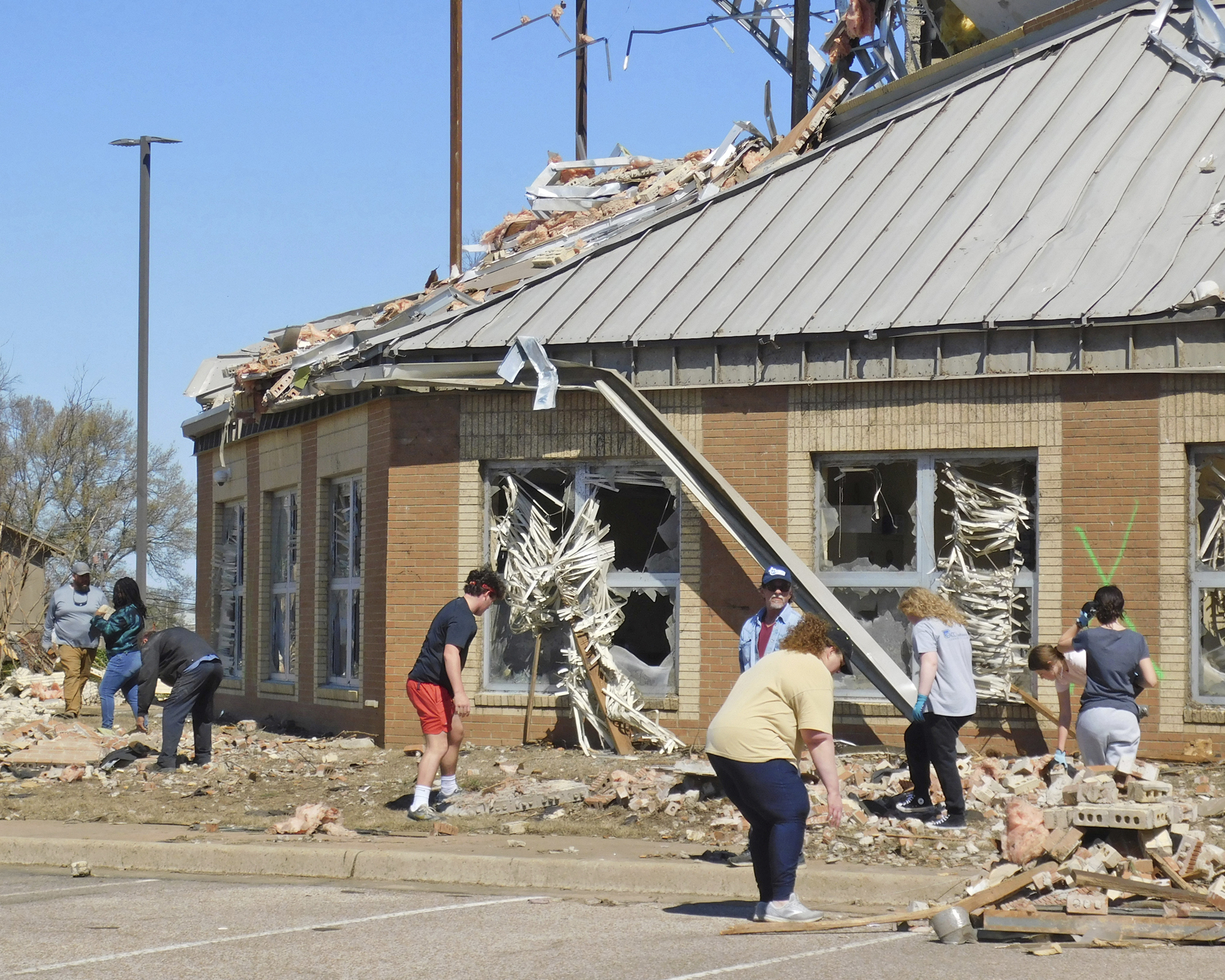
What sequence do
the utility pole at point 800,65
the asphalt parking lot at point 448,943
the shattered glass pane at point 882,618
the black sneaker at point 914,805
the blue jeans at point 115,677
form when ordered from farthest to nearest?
the utility pole at point 800,65 < the blue jeans at point 115,677 < the shattered glass pane at point 882,618 < the black sneaker at point 914,805 < the asphalt parking lot at point 448,943

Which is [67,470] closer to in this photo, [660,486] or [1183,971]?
[660,486]

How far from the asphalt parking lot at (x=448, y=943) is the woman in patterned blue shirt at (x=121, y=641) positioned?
6.95 meters

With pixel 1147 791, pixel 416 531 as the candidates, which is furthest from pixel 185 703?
pixel 1147 791

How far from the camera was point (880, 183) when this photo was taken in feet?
49.3

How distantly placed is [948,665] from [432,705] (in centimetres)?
339

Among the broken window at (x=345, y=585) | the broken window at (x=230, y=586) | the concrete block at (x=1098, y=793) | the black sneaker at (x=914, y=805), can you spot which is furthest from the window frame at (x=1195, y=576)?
the broken window at (x=230, y=586)

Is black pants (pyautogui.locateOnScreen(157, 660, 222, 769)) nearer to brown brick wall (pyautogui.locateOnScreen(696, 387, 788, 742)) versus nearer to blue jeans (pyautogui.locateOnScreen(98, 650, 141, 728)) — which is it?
blue jeans (pyautogui.locateOnScreen(98, 650, 141, 728))

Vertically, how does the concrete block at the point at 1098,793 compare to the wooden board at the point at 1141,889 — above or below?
above

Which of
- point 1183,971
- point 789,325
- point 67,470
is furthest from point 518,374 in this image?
point 67,470

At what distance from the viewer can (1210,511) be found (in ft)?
41.1

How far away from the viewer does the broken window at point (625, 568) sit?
13977 millimetres

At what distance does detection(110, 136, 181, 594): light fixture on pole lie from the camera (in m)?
25.4

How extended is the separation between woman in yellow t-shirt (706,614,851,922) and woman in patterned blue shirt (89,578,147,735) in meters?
9.27

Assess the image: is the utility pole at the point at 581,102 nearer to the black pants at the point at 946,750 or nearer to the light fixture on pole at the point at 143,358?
the light fixture on pole at the point at 143,358
